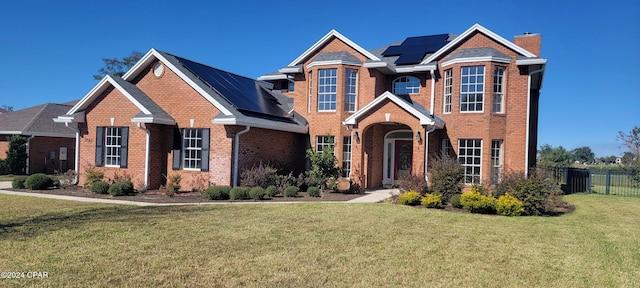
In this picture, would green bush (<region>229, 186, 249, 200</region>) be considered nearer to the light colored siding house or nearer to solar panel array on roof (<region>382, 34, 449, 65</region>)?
the light colored siding house

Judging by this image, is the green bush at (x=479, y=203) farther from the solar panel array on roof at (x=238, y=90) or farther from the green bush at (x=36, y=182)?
the green bush at (x=36, y=182)

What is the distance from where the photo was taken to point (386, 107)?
687 inches

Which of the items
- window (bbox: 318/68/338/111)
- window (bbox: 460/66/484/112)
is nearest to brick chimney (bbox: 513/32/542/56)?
window (bbox: 460/66/484/112)

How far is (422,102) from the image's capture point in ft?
63.5

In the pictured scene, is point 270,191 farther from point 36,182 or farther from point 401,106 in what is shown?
point 36,182

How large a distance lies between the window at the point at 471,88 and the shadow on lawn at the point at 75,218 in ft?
39.5

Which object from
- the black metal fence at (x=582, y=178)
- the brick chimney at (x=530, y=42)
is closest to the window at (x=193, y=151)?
the brick chimney at (x=530, y=42)

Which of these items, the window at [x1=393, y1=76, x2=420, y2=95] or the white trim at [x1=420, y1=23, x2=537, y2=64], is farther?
the window at [x1=393, y1=76, x2=420, y2=95]

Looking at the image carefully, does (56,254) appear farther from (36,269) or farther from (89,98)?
(89,98)

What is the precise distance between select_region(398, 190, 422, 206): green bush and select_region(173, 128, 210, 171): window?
8.05m

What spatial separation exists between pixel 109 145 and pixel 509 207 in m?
16.4

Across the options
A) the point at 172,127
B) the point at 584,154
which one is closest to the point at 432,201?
the point at 172,127

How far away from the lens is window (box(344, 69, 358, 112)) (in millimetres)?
19484

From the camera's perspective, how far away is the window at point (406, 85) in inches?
776
